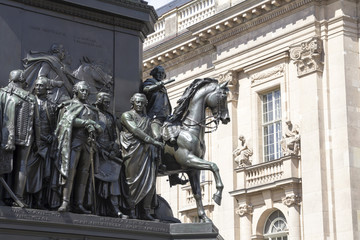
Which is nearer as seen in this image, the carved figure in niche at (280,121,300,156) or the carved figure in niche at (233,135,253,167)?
the carved figure in niche at (280,121,300,156)

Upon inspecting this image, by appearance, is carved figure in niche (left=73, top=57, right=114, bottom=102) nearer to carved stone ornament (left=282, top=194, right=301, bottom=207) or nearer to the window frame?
carved stone ornament (left=282, top=194, right=301, bottom=207)

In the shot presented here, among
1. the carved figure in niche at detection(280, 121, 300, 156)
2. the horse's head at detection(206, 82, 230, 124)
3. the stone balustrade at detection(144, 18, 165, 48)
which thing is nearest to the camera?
the horse's head at detection(206, 82, 230, 124)

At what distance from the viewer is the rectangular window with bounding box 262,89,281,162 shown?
101 ft

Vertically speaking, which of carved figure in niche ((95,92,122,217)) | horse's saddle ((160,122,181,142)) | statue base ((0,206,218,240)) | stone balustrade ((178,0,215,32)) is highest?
stone balustrade ((178,0,215,32))

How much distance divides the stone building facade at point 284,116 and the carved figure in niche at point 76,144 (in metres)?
17.9

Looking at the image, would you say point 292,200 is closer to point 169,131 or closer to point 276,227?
point 276,227

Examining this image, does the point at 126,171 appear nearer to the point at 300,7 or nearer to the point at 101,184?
the point at 101,184

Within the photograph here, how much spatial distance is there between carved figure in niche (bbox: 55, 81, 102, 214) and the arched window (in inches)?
776

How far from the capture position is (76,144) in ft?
34.8

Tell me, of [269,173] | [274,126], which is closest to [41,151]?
[269,173]

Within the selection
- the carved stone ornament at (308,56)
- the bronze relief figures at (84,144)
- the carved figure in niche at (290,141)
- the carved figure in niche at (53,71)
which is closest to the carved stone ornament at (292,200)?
the carved figure in niche at (290,141)

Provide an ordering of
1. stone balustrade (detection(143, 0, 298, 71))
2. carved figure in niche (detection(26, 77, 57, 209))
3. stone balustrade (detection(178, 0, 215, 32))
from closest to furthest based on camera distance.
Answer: carved figure in niche (detection(26, 77, 57, 209))
stone balustrade (detection(143, 0, 298, 71))
stone balustrade (detection(178, 0, 215, 32))

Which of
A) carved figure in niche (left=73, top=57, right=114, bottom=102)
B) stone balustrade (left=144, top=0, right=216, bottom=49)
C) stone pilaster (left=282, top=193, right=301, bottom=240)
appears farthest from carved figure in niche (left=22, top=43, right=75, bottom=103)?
stone balustrade (left=144, top=0, right=216, bottom=49)

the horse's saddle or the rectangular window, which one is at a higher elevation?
the rectangular window
